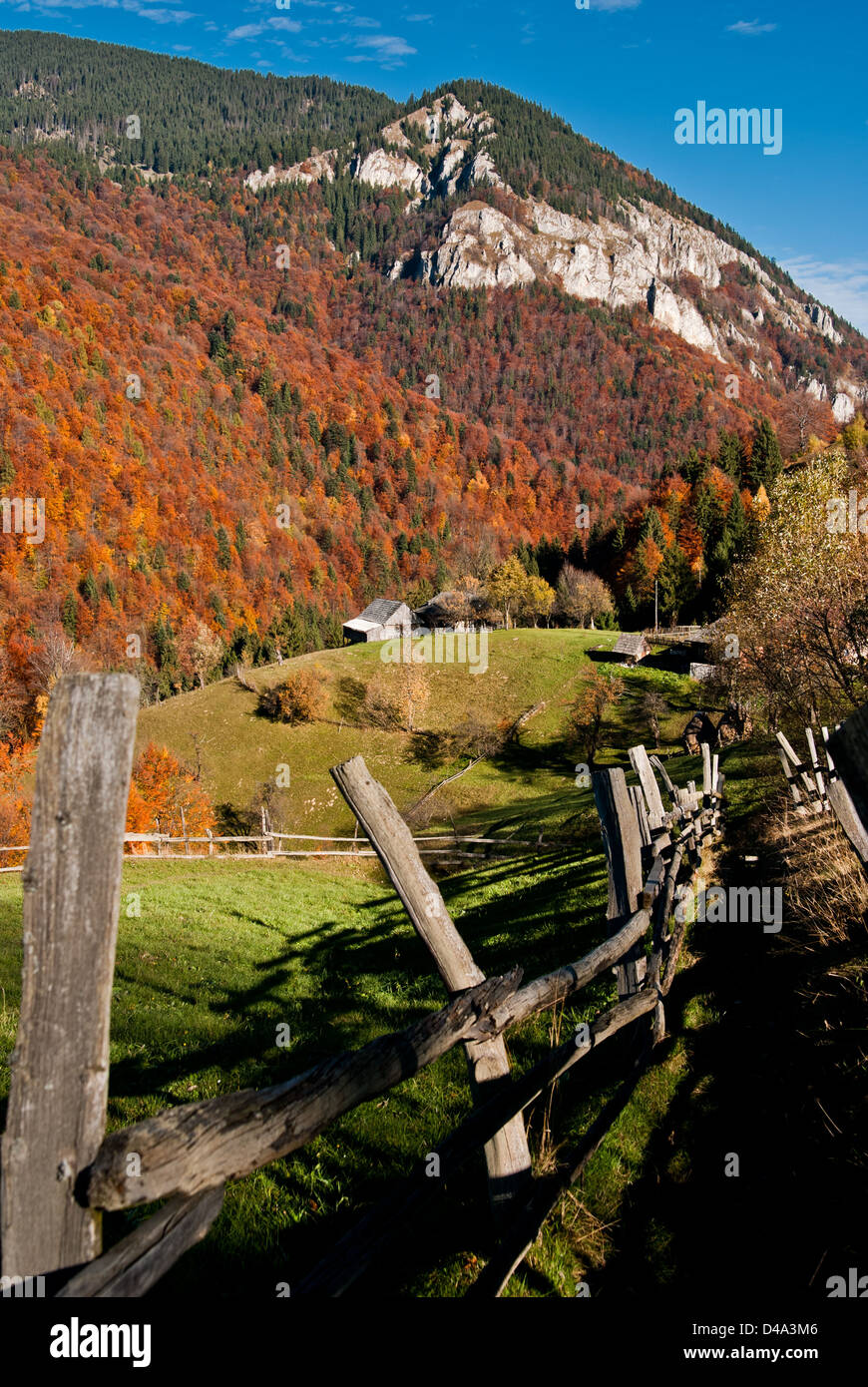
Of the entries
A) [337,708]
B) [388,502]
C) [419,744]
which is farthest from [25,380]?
[419,744]

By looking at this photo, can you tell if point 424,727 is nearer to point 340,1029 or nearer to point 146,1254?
point 340,1029

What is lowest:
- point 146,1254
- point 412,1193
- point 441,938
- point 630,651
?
point 412,1193

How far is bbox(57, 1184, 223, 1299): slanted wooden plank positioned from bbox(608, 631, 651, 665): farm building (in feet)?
225

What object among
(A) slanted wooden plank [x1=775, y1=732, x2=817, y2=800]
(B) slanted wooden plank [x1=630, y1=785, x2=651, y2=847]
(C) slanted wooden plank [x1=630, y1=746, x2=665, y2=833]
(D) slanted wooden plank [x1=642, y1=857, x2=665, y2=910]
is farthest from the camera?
(A) slanted wooden plank [x1=775, y1=732, x2=817, y2=800]

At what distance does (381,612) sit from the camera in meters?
92.7

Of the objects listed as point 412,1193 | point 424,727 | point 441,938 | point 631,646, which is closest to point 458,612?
point 631,646

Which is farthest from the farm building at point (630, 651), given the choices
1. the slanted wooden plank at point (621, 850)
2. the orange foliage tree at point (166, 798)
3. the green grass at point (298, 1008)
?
the slanted wooden plank at point (621, 850)

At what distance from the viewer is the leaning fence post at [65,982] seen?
75.7 inches

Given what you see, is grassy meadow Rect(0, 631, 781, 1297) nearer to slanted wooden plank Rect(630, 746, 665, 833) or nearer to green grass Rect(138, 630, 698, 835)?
slanted wooden plank Rect(630, 746, 665, 833)

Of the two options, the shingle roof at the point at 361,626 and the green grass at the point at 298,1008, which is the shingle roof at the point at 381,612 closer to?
the shingle roof at the point at 361,626

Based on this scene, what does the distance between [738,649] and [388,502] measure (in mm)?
144699

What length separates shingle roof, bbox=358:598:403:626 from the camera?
91312 mm

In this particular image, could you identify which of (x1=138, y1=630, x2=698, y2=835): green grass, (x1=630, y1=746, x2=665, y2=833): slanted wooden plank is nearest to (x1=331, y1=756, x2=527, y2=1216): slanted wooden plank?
(x1=630, y1=746, x2=665, y2=833): slanted wooden plank

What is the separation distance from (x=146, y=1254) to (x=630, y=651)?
69555 millimetres
